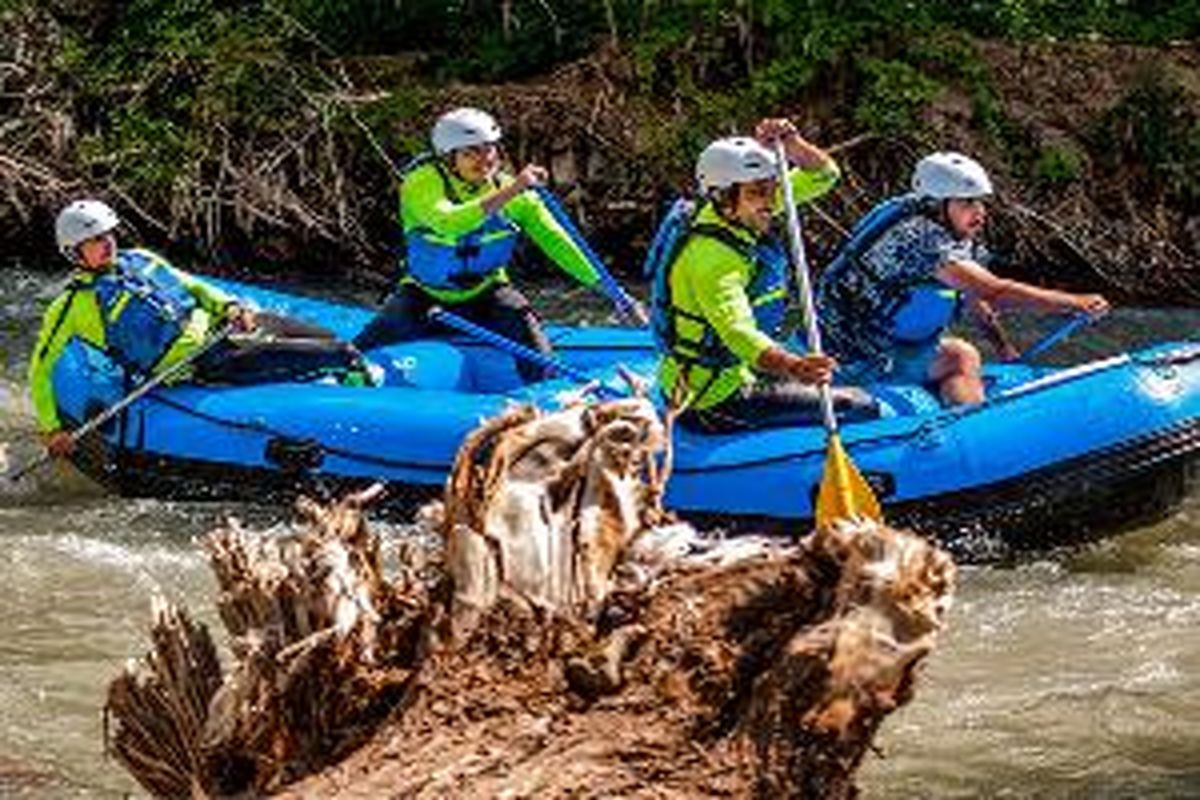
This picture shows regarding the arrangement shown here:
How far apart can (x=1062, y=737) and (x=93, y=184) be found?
8.64m

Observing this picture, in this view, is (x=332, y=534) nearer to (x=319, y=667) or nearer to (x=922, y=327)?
(x=319, y=667)

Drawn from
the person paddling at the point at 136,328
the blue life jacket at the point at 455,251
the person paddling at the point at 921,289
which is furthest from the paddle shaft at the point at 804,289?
the person paddling at the point at 136,328

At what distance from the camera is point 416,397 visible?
27.6 ft

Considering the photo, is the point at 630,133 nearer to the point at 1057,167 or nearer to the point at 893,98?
the point at 893,98

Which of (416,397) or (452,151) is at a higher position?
(452,151)

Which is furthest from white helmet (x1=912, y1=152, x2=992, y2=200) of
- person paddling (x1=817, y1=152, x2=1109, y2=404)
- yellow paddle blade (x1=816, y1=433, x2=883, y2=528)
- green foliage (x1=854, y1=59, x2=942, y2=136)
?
green foliage (x1=854, y1=59, x2=942, y2=136)

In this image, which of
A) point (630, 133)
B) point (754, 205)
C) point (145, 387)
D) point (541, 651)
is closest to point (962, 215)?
point (754, 205)

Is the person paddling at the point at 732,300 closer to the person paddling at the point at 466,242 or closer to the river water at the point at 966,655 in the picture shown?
the river water at the point at 966,655

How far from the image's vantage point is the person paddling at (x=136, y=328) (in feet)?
28.7

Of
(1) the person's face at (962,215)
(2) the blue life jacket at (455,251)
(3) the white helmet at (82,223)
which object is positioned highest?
(1) the person's face at (962,215)

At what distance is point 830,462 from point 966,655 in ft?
2.39

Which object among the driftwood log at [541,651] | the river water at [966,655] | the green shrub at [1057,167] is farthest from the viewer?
the green shrub at [1057,167]

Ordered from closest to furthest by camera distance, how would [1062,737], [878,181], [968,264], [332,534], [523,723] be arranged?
[523,723] → [332,534] → [1062,737] → [968,264] → [878,181]

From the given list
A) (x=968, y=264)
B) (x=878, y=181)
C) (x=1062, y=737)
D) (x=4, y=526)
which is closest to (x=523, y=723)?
(x=1062, y=737)
